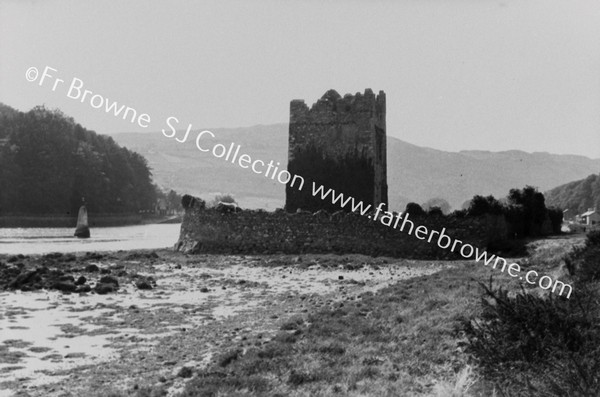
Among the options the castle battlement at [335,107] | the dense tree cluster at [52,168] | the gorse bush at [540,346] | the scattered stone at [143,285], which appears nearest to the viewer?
the gorse bush at [540,346]

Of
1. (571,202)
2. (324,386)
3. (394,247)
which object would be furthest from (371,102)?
(571,202)

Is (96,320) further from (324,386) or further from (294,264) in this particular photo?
(294,264)

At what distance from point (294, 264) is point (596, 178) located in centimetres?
8789

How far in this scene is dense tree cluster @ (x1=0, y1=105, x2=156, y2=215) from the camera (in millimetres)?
67500

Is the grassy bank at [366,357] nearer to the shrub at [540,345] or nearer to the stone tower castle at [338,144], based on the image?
the shrub at [540,345]

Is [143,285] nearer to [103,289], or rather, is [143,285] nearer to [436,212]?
[103,289]

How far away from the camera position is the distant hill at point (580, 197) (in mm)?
91875

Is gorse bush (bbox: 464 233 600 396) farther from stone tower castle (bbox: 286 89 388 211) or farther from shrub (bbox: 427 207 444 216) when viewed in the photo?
stone tower castle (bbox: 286 89 388 211)

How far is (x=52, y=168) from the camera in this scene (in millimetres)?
70875

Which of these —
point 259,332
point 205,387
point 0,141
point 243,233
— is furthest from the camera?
point 0,141

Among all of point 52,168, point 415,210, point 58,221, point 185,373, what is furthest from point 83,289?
point 52,168

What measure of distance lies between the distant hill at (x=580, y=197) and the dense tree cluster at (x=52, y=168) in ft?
188

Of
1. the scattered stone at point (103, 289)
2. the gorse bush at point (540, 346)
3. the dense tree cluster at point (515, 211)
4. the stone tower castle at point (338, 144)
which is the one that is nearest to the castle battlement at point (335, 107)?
the stone tower castle at point (338, 144)

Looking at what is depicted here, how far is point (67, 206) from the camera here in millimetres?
72562
